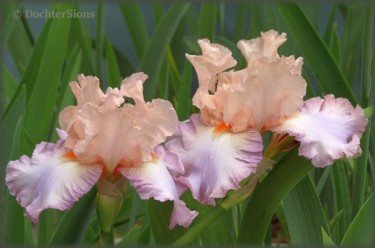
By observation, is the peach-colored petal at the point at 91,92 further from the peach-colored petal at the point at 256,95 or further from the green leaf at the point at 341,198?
the green leaf at the point at 341,198

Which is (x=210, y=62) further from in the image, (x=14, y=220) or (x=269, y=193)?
(x=14, y=220)

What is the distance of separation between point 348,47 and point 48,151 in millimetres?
669

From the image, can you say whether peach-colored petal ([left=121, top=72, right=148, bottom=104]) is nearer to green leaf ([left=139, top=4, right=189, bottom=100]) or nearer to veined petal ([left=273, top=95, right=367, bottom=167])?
veined petal ([left=273, top=95, right=367, bottom=167])

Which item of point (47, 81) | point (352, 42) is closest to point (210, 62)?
point (47, 81)

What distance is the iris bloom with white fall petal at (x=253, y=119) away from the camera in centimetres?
41

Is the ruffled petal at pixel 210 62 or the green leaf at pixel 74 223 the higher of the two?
the ruffled petal at pixel 210 62

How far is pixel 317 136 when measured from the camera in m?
0.42

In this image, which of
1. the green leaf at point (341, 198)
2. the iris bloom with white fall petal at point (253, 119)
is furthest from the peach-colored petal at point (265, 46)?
the green leaf at point (341, 198)

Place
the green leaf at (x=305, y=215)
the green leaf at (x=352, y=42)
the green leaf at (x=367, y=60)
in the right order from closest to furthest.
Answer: the green leaf at (x=305, y=215) < the green leaf at (x=367, y=60) < the green leaf at (x=352, y=42)

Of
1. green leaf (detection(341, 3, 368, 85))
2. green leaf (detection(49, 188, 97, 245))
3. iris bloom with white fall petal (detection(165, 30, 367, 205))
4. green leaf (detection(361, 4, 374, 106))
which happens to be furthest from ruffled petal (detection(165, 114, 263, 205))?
green leaf (detection(341, 3, 368, 85))

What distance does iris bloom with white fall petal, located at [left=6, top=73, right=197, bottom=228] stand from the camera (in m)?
0.41

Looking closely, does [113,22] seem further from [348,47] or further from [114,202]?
[114,202]

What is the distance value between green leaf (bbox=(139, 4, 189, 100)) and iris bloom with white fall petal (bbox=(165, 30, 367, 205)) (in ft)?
1.26

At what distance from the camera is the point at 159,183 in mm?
407
